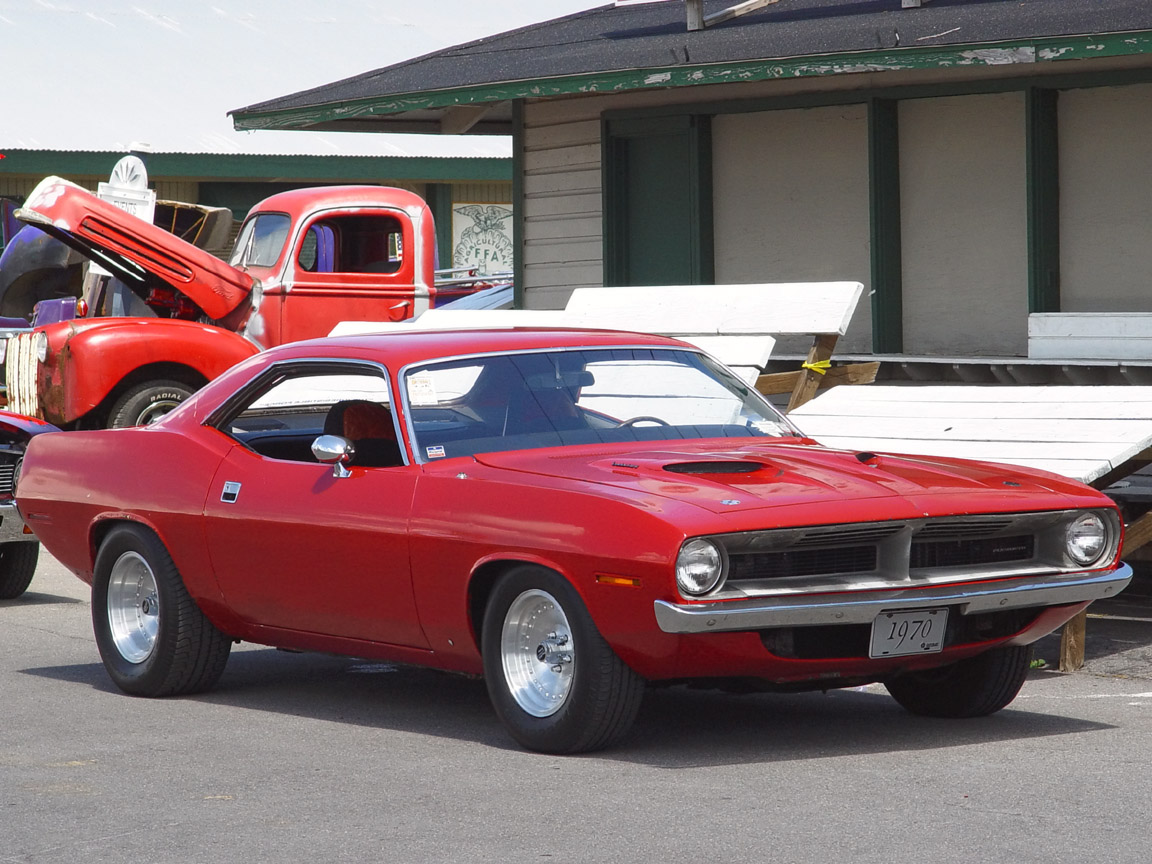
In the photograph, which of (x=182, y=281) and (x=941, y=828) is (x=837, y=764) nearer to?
(x=941, y=828)

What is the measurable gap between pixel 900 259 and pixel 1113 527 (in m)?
7.42

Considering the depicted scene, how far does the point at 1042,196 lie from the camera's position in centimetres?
1268

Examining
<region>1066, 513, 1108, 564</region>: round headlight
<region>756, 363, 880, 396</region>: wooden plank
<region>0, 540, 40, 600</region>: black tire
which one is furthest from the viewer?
<region>756, 363, 880, 396</region>: wooden plank

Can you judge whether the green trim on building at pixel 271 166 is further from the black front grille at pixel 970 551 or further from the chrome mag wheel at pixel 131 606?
the black front grille at pixel 970 551

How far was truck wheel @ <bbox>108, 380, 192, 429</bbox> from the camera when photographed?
14.0 metres

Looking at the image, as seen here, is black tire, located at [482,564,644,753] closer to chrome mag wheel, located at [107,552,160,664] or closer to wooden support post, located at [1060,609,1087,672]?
chrome mag wheel, located at [107,552,160,664]

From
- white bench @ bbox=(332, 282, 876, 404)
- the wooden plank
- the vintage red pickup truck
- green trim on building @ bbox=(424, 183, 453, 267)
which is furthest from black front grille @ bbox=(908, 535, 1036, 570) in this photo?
green trim on building @ bbox=(424, 183, 453, 267)

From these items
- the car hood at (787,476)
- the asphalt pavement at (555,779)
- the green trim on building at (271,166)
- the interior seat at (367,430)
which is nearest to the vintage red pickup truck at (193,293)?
the asphalt pavement at (555,779)

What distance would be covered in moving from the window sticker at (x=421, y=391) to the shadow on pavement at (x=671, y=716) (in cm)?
122

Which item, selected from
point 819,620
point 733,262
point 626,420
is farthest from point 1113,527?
point 733,262

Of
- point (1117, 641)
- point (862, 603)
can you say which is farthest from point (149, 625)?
point (1117, 641)

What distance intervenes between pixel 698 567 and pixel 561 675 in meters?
0.72

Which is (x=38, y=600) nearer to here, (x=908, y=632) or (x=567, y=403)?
(x=567, y=403)

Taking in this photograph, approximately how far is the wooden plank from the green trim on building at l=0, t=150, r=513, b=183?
62.8 feet
